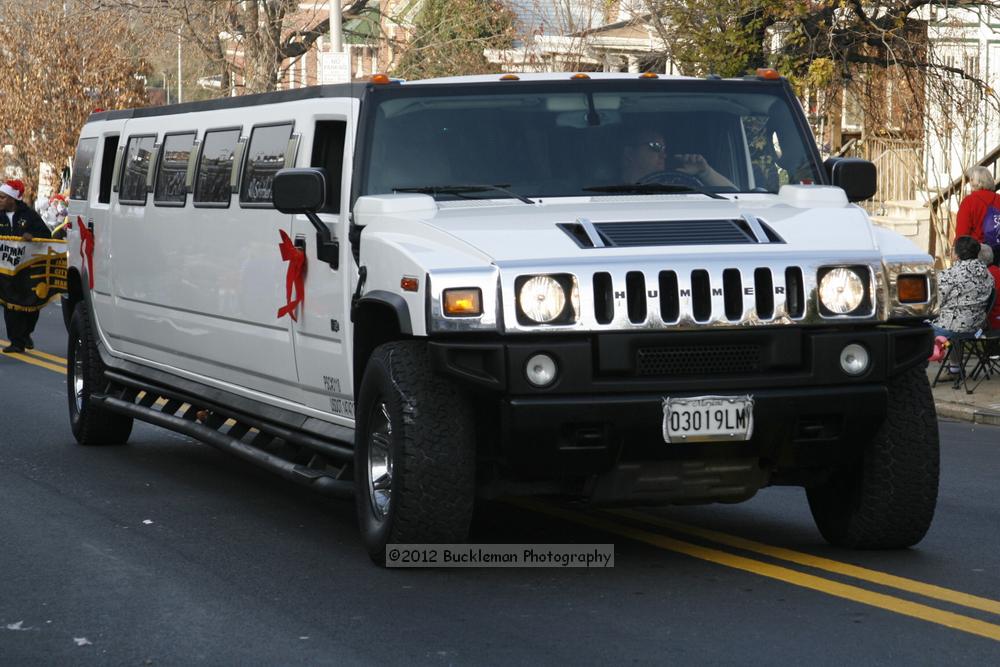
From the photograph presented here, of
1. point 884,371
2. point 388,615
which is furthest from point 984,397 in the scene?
point 388,615

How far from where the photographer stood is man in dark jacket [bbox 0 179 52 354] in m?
19.9

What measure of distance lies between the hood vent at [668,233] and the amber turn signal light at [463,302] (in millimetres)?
464

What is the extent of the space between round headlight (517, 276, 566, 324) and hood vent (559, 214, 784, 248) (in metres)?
0.24

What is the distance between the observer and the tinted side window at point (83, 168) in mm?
12664

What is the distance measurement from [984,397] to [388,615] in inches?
371

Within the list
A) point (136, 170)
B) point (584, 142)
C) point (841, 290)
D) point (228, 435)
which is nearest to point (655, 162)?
point (584, 142)

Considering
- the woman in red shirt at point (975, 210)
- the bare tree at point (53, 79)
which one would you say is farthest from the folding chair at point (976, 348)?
the bare tree at point (53, 79)

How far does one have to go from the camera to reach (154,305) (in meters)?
11.0

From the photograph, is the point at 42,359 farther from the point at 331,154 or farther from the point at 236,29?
the point at 236,29

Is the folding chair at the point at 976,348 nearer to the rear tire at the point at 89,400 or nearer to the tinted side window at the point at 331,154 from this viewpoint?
Result: the rear tire at the point at 89,400

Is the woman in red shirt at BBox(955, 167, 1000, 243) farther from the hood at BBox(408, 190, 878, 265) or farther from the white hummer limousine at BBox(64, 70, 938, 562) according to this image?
the hood at BBox(408, 190, 878, 265)

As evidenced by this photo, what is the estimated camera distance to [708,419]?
22.5 feet

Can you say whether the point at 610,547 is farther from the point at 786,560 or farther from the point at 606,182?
the point at 606,182

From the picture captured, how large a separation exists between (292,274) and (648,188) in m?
1.75
